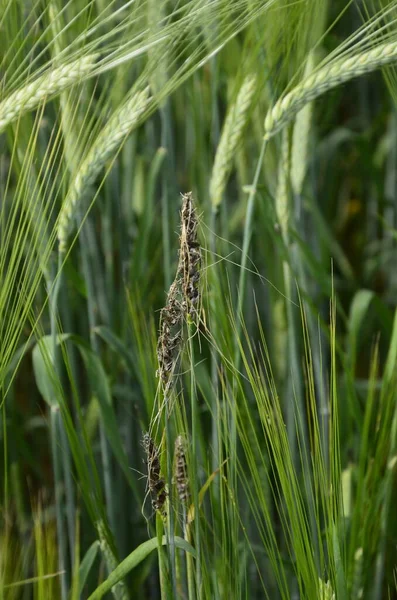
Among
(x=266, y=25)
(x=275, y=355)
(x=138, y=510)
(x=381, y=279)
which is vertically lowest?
(x=138, y=510)

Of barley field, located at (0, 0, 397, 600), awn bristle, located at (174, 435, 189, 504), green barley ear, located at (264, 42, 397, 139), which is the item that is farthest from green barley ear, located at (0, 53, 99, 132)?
awn bristle, located at (174, 435, 189, 504)

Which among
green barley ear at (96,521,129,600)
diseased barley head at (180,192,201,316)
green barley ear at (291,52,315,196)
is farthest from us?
green barley ear at (291,52,315,196)

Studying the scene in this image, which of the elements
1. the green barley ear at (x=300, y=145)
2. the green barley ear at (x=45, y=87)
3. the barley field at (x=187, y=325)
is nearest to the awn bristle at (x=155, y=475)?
the barley field at (x=187, y=325)

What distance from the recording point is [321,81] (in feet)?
2.77

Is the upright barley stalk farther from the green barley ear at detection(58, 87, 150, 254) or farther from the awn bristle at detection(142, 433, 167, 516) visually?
the green barley ear at detection(58, 87, 150, 254)

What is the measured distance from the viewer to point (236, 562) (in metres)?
0.68

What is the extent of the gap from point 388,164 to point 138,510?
90 cm

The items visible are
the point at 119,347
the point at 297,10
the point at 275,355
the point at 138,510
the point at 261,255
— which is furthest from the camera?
the point at 261,255

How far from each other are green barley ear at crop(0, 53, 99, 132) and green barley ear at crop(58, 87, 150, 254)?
0.30 ft

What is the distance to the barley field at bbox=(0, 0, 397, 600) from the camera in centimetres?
67

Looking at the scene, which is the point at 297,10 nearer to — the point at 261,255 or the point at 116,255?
the point at 261,255

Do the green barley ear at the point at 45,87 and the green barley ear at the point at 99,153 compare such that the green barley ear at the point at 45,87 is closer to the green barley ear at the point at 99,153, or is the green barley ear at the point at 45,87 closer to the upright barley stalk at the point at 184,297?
the green barley ear at the point at 99,153

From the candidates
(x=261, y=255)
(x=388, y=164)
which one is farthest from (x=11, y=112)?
(x=388, y=164)

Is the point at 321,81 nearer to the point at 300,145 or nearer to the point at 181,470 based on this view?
the point at 300,145
